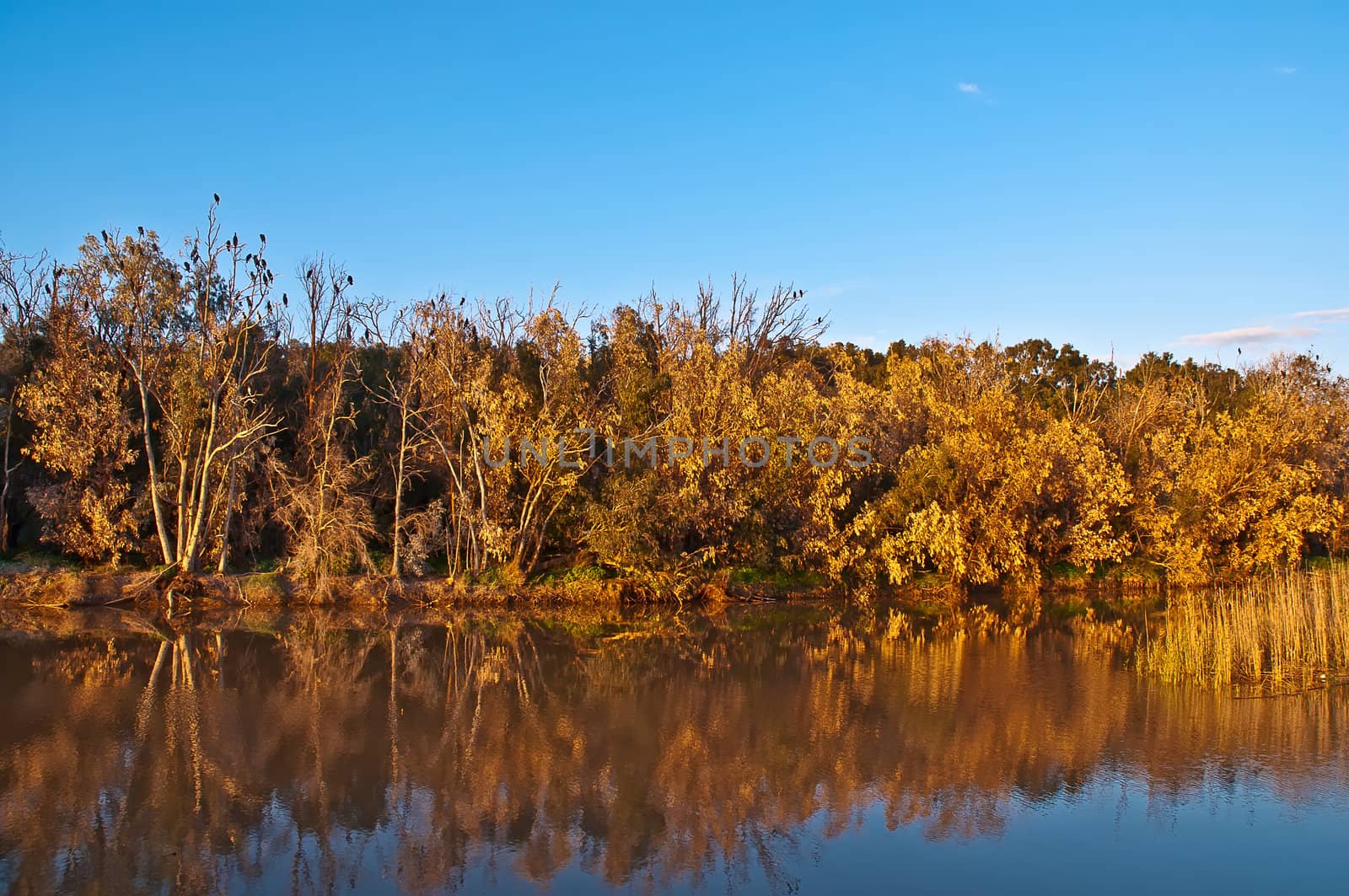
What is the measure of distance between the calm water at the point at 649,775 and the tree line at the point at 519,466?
22.0 ft

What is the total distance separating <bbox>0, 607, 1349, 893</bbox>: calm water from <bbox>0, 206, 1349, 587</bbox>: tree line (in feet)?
22.0

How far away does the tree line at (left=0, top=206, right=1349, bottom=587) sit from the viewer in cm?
2273

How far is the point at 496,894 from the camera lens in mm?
7508

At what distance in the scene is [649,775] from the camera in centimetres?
1037

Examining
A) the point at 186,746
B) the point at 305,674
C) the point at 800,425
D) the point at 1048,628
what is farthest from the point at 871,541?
the point at 186,746

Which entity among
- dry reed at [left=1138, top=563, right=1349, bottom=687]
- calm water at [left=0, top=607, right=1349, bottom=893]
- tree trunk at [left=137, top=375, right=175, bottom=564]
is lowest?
calm water at [left=0, top=607, right=1349, bottom=893]

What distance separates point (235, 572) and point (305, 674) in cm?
924

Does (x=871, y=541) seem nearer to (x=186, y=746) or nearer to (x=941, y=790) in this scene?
(x=941, y=790)

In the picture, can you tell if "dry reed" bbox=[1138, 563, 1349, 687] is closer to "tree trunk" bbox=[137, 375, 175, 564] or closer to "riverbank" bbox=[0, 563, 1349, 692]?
"riverbank" bbox=[0, 563, 1349, 692]
